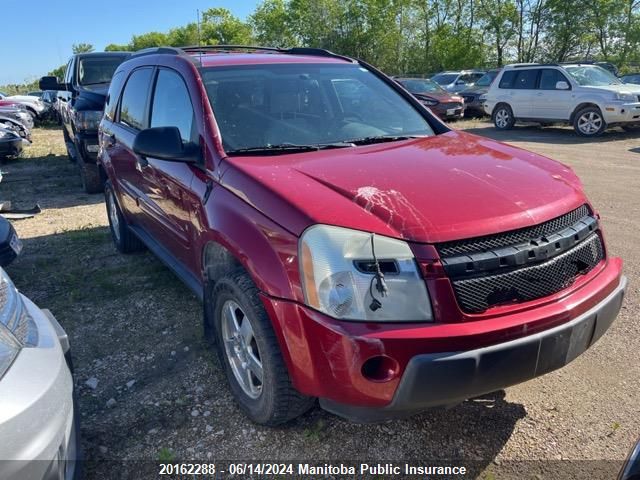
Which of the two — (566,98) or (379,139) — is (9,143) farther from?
(566,98)

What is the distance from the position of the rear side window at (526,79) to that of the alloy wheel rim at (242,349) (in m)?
13.6

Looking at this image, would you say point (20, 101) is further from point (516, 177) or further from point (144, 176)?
point (516, 177)

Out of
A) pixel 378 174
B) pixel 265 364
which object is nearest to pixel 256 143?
pixel 378 174

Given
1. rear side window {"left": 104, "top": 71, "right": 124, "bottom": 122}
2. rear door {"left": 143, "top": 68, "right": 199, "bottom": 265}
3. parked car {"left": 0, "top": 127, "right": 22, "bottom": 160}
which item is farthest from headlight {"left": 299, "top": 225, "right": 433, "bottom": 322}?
parked car {"left": 0, "top": 127, "right": 22, "bottom": 160}

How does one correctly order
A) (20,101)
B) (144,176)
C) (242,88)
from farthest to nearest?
(20,101) < (144,176) < (242,88)

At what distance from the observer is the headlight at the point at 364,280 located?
1981 mm

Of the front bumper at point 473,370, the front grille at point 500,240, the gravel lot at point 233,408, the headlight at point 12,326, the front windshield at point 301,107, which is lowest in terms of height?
the gravel lot at point 233,408

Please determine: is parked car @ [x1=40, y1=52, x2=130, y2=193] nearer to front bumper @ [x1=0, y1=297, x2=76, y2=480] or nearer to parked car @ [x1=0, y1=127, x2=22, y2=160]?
parked car @ [x1=0, y1=127, x2=22, y2=160]

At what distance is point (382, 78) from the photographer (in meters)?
3.92

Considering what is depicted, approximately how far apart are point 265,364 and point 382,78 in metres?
2.51

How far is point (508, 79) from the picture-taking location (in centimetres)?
1467

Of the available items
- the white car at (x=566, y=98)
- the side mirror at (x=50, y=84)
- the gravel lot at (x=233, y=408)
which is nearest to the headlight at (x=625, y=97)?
the white car at (x=566, y=98)

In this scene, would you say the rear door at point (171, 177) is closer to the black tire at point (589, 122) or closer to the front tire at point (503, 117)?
the black tire at point (589, 122)

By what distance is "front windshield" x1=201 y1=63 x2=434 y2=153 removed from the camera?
300 cm
